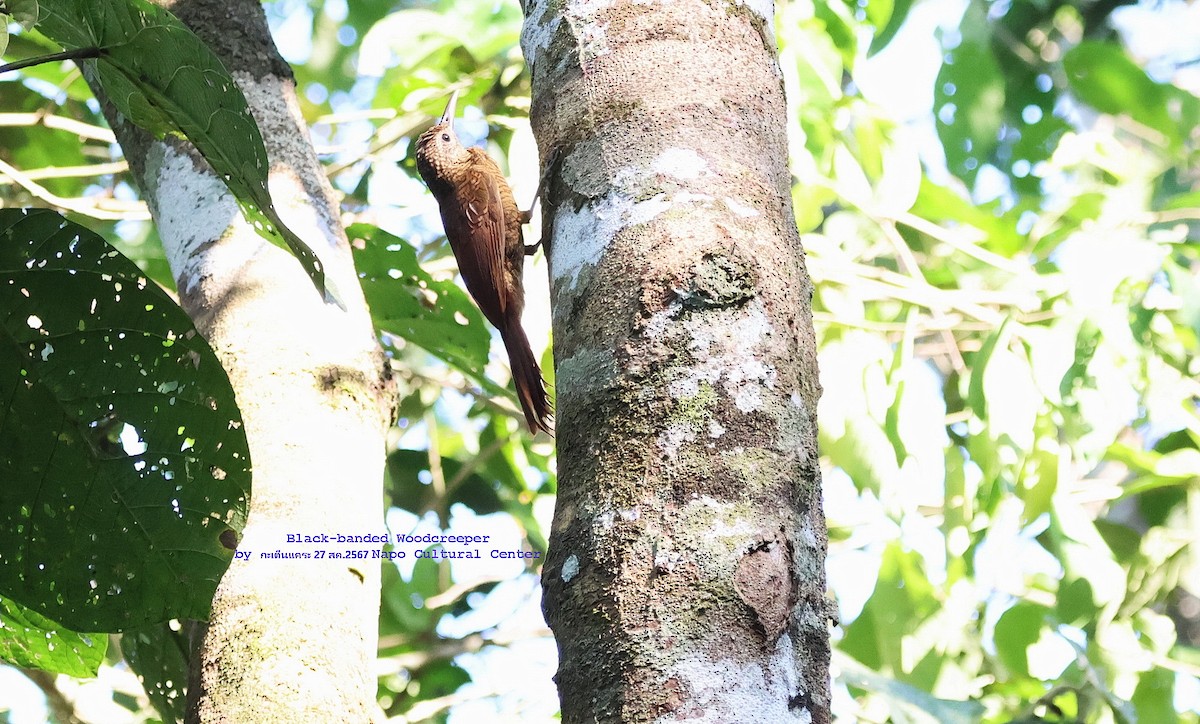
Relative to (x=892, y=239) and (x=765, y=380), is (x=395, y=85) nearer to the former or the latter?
(x=892, y=239)

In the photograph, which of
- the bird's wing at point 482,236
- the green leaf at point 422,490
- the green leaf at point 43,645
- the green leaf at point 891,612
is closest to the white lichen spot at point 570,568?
the green leaf at point 43,645

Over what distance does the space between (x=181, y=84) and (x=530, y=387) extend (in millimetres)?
1520

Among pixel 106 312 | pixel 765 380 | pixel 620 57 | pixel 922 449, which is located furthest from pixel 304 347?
pixel 922 449

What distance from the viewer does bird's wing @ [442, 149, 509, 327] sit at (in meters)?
3.05

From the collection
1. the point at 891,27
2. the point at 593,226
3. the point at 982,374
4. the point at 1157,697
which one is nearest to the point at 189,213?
the point at 593,226

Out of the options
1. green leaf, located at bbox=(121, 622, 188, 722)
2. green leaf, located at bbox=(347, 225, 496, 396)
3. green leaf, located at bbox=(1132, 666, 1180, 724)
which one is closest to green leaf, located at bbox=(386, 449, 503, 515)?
green leaf, located at bbox=(347, 225, 496, 396)

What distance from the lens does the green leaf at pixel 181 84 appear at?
1.28 m

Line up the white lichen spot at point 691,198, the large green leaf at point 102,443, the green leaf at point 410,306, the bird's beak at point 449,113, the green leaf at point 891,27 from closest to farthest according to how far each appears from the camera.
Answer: the white lichen spot at point 691,198 < the large green leaf at point 102,443 < the green leaf at point 410,306 < the bird's beak at point 449,113 < the green leaf at point 891,27

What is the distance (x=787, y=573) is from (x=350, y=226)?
5.43 ft

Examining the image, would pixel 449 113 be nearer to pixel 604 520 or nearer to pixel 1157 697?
pixel 604 520

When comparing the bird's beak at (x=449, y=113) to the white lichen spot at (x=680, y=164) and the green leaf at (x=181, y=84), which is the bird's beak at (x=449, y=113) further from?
the white lichen spot at (x=680, y=164)

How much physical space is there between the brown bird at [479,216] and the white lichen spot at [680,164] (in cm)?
189

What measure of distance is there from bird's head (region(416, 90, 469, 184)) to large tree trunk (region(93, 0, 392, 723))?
110 cm

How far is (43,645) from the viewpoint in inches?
58.5
